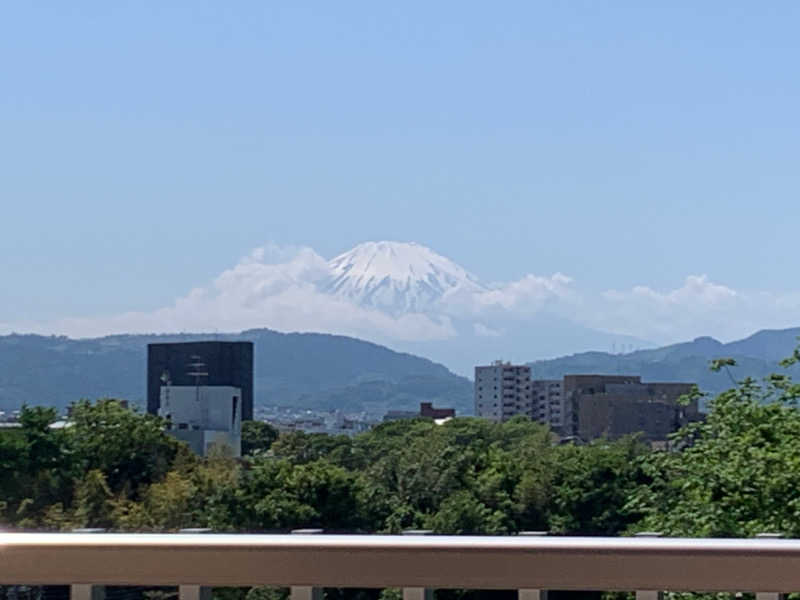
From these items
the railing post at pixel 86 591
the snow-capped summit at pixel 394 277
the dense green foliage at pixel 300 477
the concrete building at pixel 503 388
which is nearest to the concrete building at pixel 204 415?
the dense green foliage at pixel 300 477

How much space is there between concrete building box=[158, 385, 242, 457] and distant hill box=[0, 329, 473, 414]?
1698 millimetres

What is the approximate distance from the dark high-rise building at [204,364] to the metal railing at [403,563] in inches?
1372

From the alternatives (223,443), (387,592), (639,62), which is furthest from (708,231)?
(387,592)

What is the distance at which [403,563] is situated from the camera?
4.13 ft

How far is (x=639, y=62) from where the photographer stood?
3342 inches

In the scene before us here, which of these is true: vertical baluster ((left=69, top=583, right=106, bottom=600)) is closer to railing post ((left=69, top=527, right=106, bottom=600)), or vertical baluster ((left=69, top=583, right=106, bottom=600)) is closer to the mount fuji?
railing post ((left=69, top=527, right=106, bottom=600))

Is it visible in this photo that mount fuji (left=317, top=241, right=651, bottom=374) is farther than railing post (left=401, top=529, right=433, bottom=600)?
Yes

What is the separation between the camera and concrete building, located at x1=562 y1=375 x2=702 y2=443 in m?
21.7

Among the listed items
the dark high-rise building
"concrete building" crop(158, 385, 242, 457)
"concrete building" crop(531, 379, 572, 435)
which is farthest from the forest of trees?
the dark high-rise building

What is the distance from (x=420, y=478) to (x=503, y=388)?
133 ft

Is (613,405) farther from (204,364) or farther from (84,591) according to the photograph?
(84,591)

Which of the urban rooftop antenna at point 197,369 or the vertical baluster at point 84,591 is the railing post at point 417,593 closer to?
the vertical baluster at point 84,591

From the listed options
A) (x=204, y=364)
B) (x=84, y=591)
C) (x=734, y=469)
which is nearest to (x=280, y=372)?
(x=204, y=364)

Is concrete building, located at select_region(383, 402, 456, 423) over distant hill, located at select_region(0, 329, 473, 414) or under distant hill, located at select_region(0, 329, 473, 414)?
under
